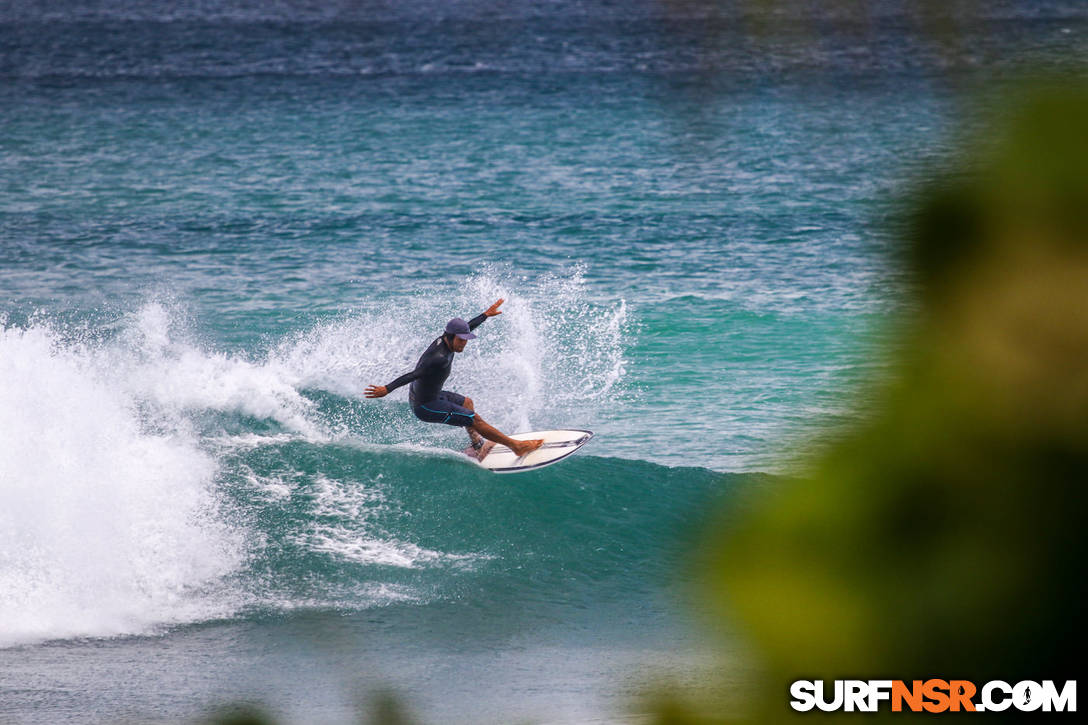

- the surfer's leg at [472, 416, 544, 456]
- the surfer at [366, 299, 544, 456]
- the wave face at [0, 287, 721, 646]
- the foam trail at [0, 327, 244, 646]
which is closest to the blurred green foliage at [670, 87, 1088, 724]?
the wave face at [0, 287, 721, 646]

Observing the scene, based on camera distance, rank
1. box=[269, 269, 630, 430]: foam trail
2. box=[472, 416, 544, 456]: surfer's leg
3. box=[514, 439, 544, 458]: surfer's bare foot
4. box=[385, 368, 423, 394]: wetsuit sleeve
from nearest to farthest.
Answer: box=[385, 368, 423, 394]: wetsuit sleeve < box=[472, 416, 544, 456]: surfer's leg < box=[514, 439, 544, 458]: surfer's bare foot < box=[269, 269, 630, 430]: foam trail

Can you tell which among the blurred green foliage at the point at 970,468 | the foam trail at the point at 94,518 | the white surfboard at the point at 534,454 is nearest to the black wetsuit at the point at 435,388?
the white surfboard at the point at 534,454

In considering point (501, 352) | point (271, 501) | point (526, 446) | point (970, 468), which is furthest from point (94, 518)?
point (970, 468)

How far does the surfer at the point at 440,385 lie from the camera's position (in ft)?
45.0

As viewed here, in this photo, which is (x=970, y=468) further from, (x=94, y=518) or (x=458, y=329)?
(x=94, y=518)

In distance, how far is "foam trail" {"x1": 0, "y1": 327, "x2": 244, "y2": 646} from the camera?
13672 millimetres

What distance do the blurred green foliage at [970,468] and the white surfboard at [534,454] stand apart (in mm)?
15655

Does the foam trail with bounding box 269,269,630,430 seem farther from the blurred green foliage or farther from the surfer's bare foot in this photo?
the blurred green foliage

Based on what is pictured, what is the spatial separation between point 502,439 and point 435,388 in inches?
60.5

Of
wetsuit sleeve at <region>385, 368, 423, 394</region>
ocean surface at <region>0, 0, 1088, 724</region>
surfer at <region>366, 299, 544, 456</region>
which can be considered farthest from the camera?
wetsuit sleeve at <region>385, 368, 423, 394</region>

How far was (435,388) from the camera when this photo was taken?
14.4m

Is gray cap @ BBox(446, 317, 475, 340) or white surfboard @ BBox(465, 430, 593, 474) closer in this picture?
gray cap @ BBox(446, 317, 475, 340)

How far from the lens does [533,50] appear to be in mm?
79188

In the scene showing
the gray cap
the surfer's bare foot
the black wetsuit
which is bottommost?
the surfer's bare foot
